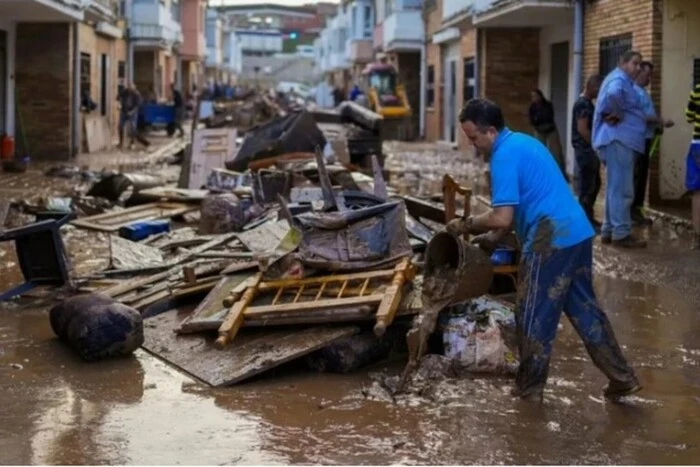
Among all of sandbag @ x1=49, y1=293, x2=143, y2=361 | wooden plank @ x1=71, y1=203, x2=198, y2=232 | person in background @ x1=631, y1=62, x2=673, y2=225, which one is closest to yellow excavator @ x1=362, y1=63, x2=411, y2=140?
wooden plank @ x1=71, y1=203, x2=198, y2=232

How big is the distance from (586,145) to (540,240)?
7115 mm

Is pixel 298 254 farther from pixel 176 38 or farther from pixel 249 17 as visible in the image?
pixel 249 17

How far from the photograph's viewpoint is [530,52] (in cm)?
2598

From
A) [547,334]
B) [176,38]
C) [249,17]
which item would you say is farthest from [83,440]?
[249,17]

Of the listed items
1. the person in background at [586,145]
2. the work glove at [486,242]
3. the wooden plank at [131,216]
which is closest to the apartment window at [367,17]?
the wooden plank at [131,216]

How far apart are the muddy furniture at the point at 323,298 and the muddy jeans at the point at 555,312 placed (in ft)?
2.98

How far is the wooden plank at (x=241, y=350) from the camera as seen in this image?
6.94 metres

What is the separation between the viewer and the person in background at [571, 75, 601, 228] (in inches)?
513

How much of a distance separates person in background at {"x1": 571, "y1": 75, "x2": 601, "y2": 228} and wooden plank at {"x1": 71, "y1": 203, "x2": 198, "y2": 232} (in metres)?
4.65

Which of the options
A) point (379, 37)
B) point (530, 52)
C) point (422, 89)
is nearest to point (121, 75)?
point (422, 89)

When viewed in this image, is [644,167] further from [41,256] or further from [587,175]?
[41,256]

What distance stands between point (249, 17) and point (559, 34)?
9734 centimetres

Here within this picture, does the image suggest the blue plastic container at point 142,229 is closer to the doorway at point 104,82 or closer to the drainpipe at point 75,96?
the drainpipe at point 75,96

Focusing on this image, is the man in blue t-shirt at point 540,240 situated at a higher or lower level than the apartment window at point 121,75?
lower
